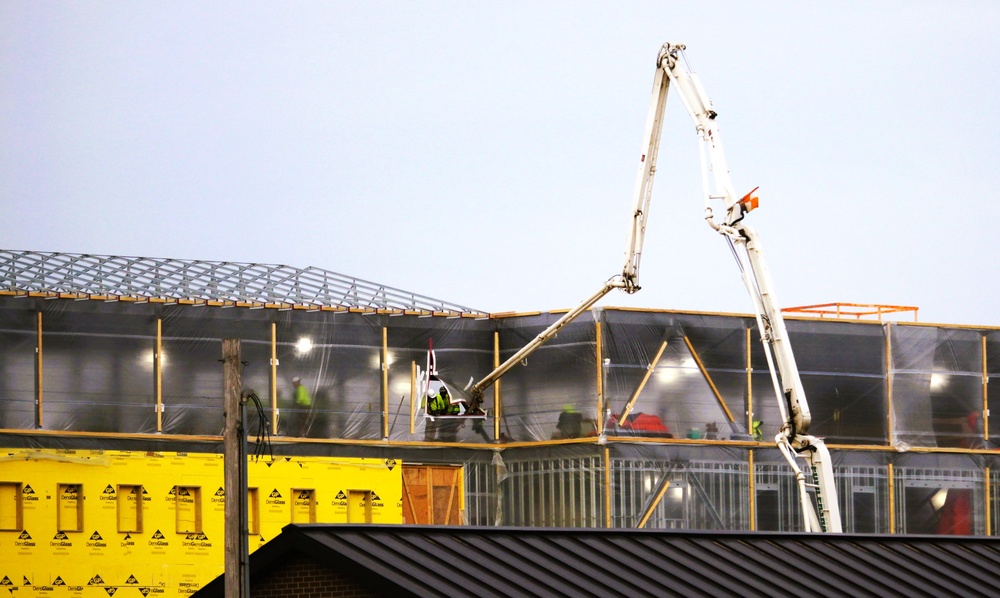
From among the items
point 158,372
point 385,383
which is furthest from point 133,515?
point 385,383

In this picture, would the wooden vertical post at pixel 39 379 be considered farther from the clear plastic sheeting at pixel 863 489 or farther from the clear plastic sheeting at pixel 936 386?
the clear plastic sheeting at pixel 936 386

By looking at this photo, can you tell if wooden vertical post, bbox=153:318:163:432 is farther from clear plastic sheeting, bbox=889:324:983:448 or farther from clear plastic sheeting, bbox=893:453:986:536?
clear plastic sheeting, bbox=893:453:986:536

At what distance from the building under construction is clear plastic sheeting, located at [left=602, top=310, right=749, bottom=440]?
0.06 meters

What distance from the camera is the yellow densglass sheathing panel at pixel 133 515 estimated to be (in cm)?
4162

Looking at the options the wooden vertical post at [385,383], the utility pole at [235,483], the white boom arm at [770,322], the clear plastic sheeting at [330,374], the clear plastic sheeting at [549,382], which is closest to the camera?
the utility pole at [235,483]

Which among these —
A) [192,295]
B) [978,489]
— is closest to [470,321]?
[192,295]

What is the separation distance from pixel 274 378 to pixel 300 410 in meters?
1.12

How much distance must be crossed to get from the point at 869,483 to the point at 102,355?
21583 millimetres

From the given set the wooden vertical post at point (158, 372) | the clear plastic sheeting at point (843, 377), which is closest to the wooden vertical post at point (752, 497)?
the clear plastic sheeting at point (843, 377)

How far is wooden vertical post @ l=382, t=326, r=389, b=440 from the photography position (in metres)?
46.2

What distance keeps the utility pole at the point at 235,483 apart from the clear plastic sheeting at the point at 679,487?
2506 centimetres

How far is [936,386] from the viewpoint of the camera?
48750 millimetres

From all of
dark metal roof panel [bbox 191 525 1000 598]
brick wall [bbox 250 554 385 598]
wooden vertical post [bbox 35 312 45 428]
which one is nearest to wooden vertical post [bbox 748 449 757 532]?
wooden vertical post [bbox 35 312 45 428]

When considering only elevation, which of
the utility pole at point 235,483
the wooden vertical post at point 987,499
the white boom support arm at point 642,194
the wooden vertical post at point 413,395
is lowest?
the wooden vertical post at point 987,499
